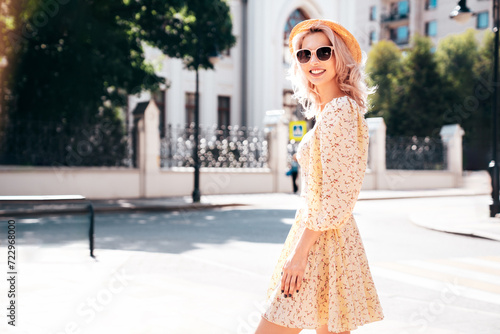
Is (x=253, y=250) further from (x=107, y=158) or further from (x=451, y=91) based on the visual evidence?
(x=451, y=91)

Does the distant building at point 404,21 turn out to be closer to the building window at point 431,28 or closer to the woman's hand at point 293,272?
the building window at point 431,28

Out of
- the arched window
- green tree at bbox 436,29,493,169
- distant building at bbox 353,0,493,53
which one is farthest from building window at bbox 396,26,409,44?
the arched window

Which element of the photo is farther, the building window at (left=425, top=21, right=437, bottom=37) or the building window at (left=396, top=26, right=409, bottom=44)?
the building window at (left=396, top=26, right=409, bottom=44)

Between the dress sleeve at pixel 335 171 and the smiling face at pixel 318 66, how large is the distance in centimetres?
18

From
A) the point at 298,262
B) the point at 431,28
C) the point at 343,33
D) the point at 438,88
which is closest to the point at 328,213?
the point at 298,262

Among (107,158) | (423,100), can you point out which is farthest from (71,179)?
(423,100)

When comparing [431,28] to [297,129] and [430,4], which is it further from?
[297,129]

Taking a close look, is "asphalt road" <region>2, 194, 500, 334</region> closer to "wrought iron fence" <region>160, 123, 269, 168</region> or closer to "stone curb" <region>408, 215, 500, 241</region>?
"stone curb" <region>408, 215, 500, 241</region>

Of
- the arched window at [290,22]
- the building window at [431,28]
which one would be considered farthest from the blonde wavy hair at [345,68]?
the building window at [431,28]

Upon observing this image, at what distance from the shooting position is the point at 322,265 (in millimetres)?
2479

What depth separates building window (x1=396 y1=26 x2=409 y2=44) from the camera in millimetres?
63562

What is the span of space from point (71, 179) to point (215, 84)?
17.1 meters

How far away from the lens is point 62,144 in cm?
1889

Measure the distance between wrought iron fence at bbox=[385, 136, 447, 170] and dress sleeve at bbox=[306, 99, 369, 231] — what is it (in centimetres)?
2660
